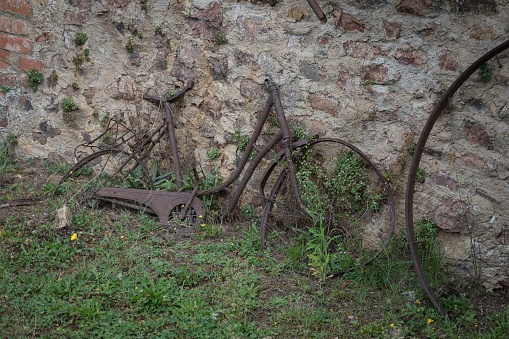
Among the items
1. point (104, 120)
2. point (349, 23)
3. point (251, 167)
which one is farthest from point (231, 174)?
point (349, 23)

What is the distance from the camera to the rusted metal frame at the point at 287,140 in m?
4.00

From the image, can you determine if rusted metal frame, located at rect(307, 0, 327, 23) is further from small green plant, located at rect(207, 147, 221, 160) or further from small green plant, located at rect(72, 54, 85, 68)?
small green plant, located at rect(72, 54, 85, 68)

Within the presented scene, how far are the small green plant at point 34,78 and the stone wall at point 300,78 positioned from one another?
47 millimetres

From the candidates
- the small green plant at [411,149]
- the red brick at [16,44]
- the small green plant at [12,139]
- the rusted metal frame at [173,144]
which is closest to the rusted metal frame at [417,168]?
the small green plant at [411,149]

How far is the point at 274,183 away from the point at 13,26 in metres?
2.58

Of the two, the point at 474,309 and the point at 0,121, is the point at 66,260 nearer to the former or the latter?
the point at 0,121

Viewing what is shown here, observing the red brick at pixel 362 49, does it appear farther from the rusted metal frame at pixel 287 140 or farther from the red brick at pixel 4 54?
the red brick at pixel 4 54

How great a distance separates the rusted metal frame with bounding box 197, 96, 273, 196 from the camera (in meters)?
4.22

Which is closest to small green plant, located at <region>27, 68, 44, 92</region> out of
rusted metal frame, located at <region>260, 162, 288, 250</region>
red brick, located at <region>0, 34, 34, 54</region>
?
red brick, located at <region>0, 34, 34, 54</region>

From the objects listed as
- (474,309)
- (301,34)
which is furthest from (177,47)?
(474,309)

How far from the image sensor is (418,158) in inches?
141

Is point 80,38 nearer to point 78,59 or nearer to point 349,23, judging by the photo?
point 78,59

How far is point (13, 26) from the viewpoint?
16.2 feet

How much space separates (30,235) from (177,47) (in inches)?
70.4
